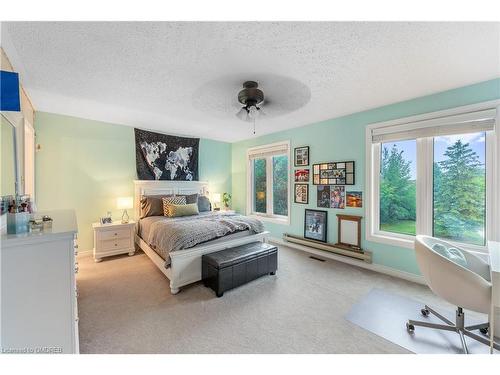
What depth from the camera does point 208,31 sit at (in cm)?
143

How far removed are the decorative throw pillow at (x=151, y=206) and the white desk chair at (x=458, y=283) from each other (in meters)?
3.67

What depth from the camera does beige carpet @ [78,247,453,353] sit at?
5.08 ft

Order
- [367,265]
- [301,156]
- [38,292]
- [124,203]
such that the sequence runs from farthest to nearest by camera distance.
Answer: [301,156] → [124,203] → [367,265] → [38,292]

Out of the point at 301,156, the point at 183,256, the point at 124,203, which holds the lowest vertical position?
the point at 183,256

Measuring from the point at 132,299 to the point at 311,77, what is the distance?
305 cm

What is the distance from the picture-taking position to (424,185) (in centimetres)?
257

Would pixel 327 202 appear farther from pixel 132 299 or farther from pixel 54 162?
pixel 54 162

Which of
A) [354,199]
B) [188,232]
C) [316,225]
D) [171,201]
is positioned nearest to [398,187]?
[354,199]

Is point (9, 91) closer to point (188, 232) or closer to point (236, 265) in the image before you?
point (188, 232)

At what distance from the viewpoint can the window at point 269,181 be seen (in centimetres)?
425

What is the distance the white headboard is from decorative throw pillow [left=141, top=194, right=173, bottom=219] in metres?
0.19

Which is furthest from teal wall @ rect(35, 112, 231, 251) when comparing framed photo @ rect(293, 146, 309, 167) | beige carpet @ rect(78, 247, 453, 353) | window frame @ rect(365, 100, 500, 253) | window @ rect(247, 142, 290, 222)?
window frame @ rect(365, 100, 500, 253)

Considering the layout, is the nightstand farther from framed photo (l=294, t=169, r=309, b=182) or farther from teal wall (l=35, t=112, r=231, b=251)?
framed photo (l=294, t=169, r=309, b=182)

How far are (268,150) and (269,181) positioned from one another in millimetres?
701
